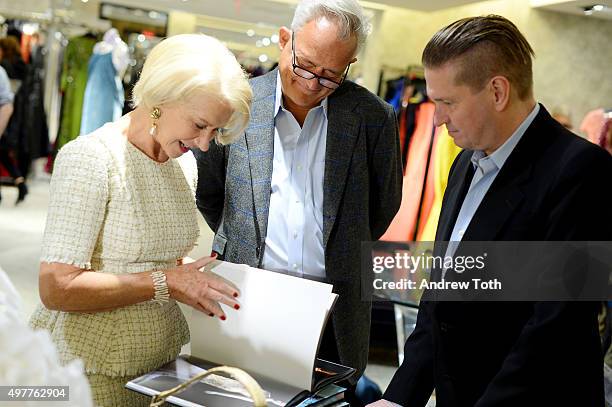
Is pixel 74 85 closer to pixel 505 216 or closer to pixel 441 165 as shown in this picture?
pixel 441 165

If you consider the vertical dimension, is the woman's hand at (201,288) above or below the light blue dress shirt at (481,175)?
below

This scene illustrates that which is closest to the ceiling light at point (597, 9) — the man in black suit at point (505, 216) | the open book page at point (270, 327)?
the man in black suit at point (505, 216)

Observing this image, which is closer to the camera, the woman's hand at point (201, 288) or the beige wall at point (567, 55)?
the woman's hand at point (201, 288)

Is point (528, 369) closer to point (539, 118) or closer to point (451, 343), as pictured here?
point (451, 343)

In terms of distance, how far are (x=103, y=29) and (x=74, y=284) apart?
313 inches

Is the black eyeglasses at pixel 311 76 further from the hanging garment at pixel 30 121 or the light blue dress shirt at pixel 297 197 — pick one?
the hanging garment at pixel 30 121

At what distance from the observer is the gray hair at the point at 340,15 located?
6.80ft

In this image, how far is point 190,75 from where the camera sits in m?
1.54

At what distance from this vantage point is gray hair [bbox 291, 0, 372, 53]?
6.80 ft

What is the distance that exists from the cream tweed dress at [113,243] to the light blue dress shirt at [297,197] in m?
0.49

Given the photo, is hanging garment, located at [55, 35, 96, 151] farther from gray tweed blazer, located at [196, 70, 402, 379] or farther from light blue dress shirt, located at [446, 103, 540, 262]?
light blue dress shirt, located at [446, 103, 540, 262]

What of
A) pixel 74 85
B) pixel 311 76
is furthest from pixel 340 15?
pixel 74 85

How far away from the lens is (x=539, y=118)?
1511 mm

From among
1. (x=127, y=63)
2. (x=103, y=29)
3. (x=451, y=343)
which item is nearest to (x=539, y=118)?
(x=451, y=343)
